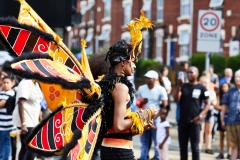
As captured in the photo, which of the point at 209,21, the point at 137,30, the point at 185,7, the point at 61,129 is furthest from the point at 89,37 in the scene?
the point at 61,129

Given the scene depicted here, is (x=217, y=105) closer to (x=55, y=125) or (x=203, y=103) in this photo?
(x=203, y=103)

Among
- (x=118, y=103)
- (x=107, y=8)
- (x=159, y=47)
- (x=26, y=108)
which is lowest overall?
(x=26, y=108)

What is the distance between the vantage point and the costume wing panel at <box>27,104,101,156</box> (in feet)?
19.3

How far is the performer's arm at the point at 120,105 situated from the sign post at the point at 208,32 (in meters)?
10.6

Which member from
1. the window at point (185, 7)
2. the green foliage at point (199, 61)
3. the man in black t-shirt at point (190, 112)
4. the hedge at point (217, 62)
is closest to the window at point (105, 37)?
the window at point (185, 7)

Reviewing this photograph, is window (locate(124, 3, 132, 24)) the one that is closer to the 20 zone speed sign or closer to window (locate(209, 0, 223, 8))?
window (locate(209, 0, 223, 8))

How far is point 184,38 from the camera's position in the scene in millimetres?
40812

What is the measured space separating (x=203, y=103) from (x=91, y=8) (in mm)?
43931

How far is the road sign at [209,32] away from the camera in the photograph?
1667cm

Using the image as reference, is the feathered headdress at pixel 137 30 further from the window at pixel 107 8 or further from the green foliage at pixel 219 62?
the window at pixel 107 8

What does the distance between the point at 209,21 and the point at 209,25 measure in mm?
127

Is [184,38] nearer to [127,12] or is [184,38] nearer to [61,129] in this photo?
[127,12]

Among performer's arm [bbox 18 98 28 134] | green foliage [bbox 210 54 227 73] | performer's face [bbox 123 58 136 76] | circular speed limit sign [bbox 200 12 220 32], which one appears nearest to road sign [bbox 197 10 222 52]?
circular speed limit sign [bbox 200 12 220 32]

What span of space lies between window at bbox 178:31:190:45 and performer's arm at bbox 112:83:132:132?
34.5 m
